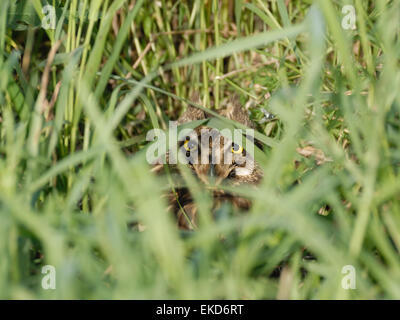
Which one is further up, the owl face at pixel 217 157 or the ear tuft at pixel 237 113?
the ear tuft at pixel 237 113

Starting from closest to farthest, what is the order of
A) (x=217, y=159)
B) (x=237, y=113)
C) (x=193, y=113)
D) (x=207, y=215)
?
1. (x=207, y=215)
2. (x=217, y=159)
3. (x=237, y=113)
4. (x=193, y=113)

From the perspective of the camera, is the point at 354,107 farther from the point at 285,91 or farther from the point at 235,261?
the point at 235,261

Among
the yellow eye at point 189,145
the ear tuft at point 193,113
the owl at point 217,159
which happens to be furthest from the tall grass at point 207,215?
the ear tuft at point 193,113

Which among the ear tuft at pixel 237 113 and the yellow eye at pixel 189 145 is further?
the ear tuft at pixel 237 113

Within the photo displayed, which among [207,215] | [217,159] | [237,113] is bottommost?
[207,215]

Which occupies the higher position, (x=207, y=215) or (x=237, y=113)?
(x=237, y=113)

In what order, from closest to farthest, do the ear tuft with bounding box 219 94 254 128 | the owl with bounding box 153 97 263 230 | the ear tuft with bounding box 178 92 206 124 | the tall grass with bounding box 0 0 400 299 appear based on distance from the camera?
1. the tall grass with bounding box 0 0 400 299
2. the owl with bounding box 153 97 263 230
3. the ear tuft with bounding box 219 94 254 128
4. the ear tuft with bounding box 178 92 206 124

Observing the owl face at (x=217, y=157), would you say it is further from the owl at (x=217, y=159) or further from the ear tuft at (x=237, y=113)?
the ear tuft at (x=237, y=113)

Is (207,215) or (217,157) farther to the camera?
(217,157)

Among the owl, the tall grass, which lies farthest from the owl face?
the tall grass

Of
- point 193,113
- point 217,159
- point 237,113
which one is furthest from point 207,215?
point 193,113

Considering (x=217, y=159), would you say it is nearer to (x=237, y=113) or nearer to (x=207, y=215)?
(x=237, y=113)

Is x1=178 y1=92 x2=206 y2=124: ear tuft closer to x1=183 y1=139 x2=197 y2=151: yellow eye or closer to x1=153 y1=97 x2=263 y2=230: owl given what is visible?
x1=153 y1=97 x2=263 y2=230: owl

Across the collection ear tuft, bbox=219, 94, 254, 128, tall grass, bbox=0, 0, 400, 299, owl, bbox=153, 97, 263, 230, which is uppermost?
ear tuft, bbox=219, 94, 254, 128
